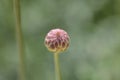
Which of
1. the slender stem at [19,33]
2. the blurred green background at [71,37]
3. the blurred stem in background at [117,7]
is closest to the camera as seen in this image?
the slender stem at [19,33]

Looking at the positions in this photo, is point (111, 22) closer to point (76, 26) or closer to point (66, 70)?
point (76, 26)

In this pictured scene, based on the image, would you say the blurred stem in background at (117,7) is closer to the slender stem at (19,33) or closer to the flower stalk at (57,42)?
the flower stalk at (57,42)

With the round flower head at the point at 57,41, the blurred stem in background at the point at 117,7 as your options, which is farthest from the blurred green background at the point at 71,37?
the round flower head at the point at 57,41

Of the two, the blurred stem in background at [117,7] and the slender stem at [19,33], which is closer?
the slender stem at [19,33]

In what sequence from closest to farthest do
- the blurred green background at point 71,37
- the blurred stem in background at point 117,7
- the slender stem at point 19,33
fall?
the slender stem at point 19,33, the blurred green background at point 71,37, the blurred stem in background at point 117,7

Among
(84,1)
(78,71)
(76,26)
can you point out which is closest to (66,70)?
(78,71)

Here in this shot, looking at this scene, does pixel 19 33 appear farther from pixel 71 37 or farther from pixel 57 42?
pixel 71 37

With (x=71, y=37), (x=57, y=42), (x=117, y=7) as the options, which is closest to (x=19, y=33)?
(x=57, y=42)
